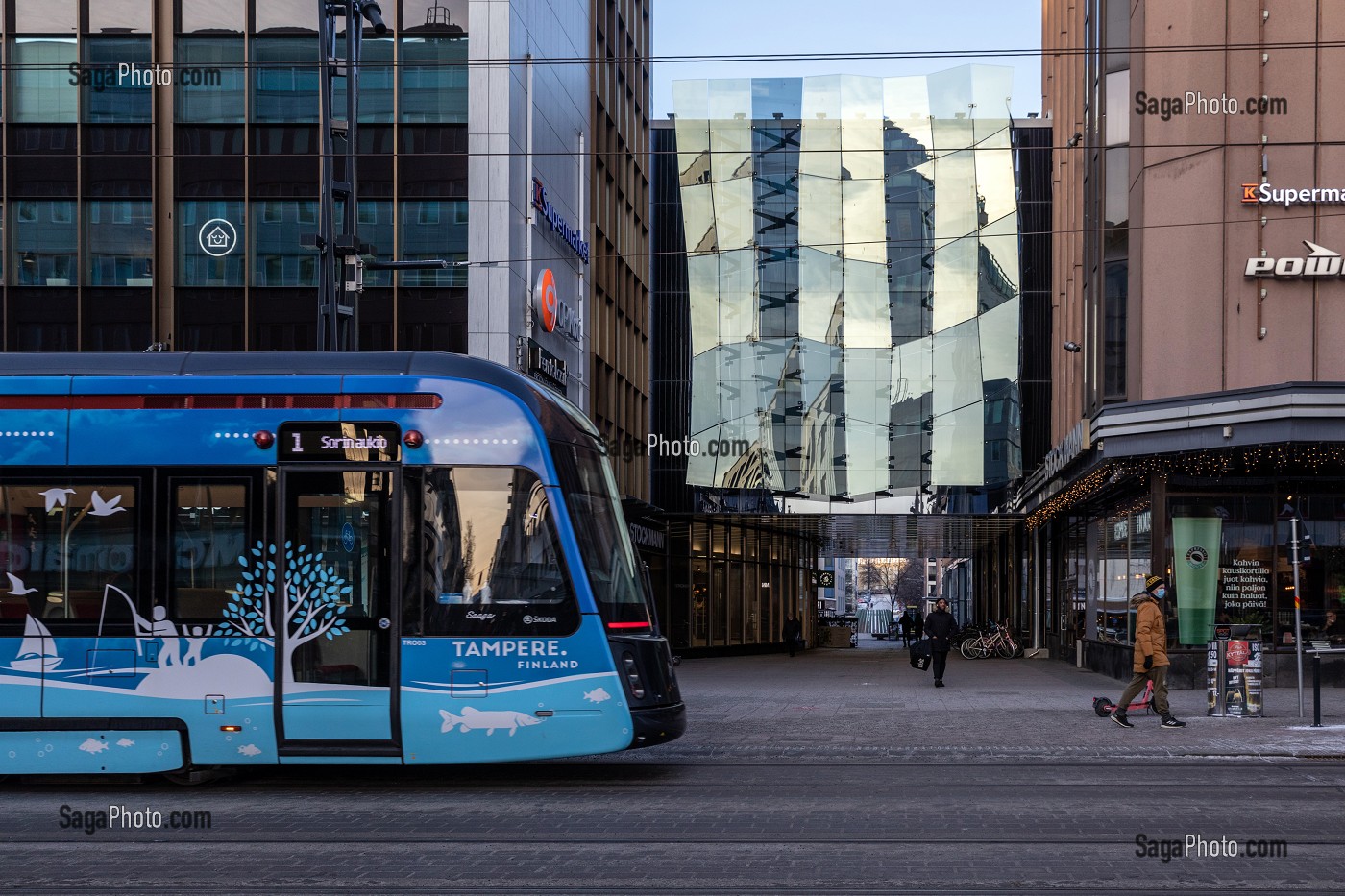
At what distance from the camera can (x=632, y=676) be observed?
11.9 metres

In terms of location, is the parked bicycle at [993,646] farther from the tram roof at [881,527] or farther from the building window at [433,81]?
the building window at [433,81]

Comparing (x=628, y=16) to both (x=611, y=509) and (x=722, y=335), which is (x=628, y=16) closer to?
(x=722, y=335)

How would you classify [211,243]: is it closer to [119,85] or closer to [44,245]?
[44,245]

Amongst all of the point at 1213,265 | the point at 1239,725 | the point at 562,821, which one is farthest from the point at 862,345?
the point at 562,821

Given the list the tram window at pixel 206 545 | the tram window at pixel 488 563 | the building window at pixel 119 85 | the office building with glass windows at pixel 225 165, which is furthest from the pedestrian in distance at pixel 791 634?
the tram window at pixel 206 545

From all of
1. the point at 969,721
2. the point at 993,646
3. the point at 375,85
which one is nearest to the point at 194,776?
the point at 969,721

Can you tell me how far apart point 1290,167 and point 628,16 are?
2513 cm

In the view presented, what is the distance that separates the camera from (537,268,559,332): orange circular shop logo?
29969 millimetres

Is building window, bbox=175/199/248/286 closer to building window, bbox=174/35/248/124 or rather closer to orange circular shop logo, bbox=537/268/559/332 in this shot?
building window, bbox=174/35/248/124

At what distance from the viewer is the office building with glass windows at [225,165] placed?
1112 inches

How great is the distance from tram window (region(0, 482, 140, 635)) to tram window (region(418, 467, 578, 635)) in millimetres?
2424

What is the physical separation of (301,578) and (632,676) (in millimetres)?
2745

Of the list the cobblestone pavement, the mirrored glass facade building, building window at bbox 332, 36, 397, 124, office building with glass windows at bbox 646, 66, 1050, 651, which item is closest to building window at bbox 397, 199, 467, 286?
building window at bbox 332, 36, 397, 124

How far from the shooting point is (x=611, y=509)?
12.6 m
